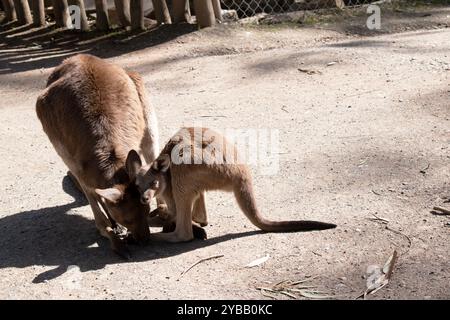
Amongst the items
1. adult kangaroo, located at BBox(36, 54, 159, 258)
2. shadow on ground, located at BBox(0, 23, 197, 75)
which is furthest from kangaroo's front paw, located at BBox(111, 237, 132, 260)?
shadow on ground, located at BBox(0, 23, 197, 75)

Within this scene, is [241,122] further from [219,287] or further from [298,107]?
[219,287]

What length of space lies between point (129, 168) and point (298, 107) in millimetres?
2320

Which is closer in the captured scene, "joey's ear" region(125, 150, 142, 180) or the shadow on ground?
"joey's ear" region(125, 150, 142, 180)

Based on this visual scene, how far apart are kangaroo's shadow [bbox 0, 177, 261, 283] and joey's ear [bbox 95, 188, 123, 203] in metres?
0.33

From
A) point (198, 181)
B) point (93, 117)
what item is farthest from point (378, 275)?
point (93, 117)

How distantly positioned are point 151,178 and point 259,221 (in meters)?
0.57

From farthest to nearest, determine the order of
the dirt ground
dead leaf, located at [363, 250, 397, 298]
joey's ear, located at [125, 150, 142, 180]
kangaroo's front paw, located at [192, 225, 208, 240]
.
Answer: kangaroo's front paw, located at [192, 225, 208, 240] < joey's ear, located at [125, 150, 142, 180] < the dirt ground < dead leaf, located at [363, 250, 397, 298]

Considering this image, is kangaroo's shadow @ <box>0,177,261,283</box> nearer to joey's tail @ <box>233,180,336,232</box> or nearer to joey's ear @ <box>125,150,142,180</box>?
joey's tail @ <box>233,180,336,232</box>

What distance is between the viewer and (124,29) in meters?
7.62

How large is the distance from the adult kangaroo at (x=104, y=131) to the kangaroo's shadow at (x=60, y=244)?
8cm

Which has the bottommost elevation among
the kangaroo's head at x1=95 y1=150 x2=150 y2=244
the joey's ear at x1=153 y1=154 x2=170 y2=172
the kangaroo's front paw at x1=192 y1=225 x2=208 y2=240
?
the kangaroo's front paw at x1=192 y1=225 x2=208 y2=240

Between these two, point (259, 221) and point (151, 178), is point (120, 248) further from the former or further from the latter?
point (259, 221)

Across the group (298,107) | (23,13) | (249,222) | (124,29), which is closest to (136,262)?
(249,222)

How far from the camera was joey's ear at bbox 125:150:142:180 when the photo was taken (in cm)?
339
